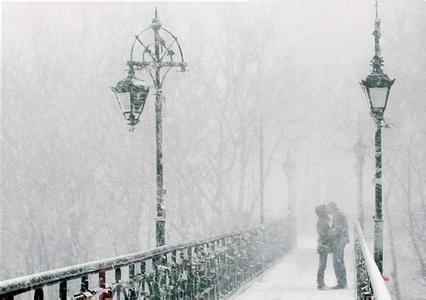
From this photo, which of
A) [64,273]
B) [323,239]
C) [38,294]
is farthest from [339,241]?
[38,294]

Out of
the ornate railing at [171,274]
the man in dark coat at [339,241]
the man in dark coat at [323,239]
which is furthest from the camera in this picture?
the man in dark coat at [339,241]

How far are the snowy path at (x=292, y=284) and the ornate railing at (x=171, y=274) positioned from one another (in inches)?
12.3

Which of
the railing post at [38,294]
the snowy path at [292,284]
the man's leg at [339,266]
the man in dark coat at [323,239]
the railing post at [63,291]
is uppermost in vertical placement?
the railing post at [38,294]

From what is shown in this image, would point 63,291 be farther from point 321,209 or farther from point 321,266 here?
point 321,266

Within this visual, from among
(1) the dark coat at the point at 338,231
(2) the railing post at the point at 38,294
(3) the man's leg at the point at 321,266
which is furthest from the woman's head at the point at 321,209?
(2) the railing post at the point at 38,294

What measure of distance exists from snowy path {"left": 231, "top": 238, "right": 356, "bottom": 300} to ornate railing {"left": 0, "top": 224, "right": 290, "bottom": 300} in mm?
312

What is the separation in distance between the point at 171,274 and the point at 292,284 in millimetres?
7544

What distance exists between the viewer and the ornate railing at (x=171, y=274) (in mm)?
6541

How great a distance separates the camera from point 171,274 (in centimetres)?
1073

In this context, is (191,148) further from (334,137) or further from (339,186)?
(339,186)

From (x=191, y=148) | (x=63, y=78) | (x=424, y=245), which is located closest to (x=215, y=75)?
(x=191, y=148)

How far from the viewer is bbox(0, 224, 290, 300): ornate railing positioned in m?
6.54

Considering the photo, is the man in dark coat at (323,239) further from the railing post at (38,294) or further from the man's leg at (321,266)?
the railing post at (38,294)

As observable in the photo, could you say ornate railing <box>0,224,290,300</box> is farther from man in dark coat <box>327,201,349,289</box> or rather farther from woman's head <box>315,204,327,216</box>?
man in dark coat <box>327,201,349,289</box>
